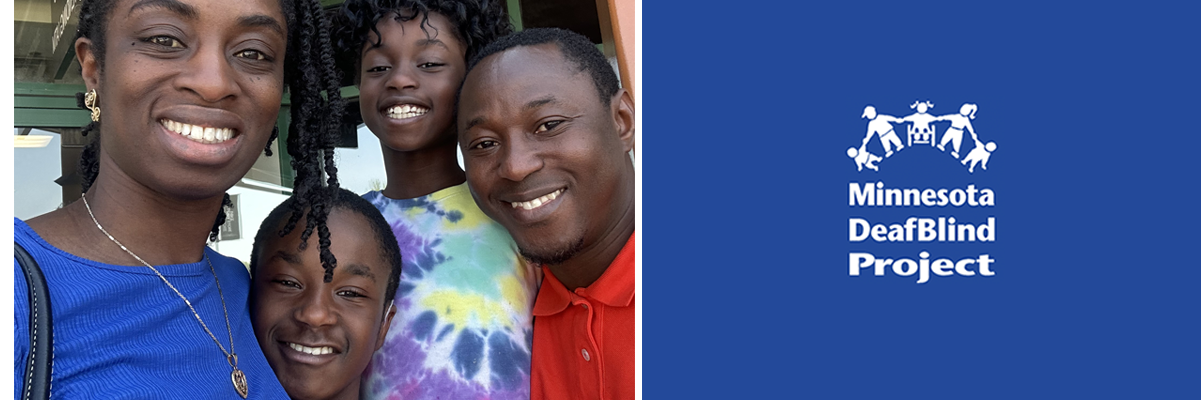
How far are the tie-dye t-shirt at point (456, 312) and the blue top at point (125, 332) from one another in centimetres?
47

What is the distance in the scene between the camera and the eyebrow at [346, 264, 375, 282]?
1.93 meters

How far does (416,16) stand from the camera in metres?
2.32

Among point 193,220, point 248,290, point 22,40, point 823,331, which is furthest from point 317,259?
point 22,40

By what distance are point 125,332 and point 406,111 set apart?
1.11 meters

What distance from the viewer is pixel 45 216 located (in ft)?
4.59

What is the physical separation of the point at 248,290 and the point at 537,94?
81cm

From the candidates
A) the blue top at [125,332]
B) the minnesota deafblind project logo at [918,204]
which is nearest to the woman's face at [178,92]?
the blue top at [125,332]

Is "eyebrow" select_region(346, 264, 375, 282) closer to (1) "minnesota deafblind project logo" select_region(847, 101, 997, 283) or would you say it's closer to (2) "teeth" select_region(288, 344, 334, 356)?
(2) "teeth" select_region(288, 344, 334, 356)

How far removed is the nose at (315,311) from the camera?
1834 mm

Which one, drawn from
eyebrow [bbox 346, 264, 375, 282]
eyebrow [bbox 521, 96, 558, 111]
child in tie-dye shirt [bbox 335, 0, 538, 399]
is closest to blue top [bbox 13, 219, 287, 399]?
eyebrow [bbox 346, 264, 375, 282]

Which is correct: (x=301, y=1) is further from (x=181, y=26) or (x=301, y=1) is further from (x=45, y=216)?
(x=45, y=216)

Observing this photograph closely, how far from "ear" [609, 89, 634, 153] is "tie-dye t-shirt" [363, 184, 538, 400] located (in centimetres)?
42

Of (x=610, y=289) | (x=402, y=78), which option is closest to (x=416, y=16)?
(x=402, y=78)

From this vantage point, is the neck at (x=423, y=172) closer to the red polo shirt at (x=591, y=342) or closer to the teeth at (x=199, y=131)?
the red polo shirt at (x=591, y=342)
